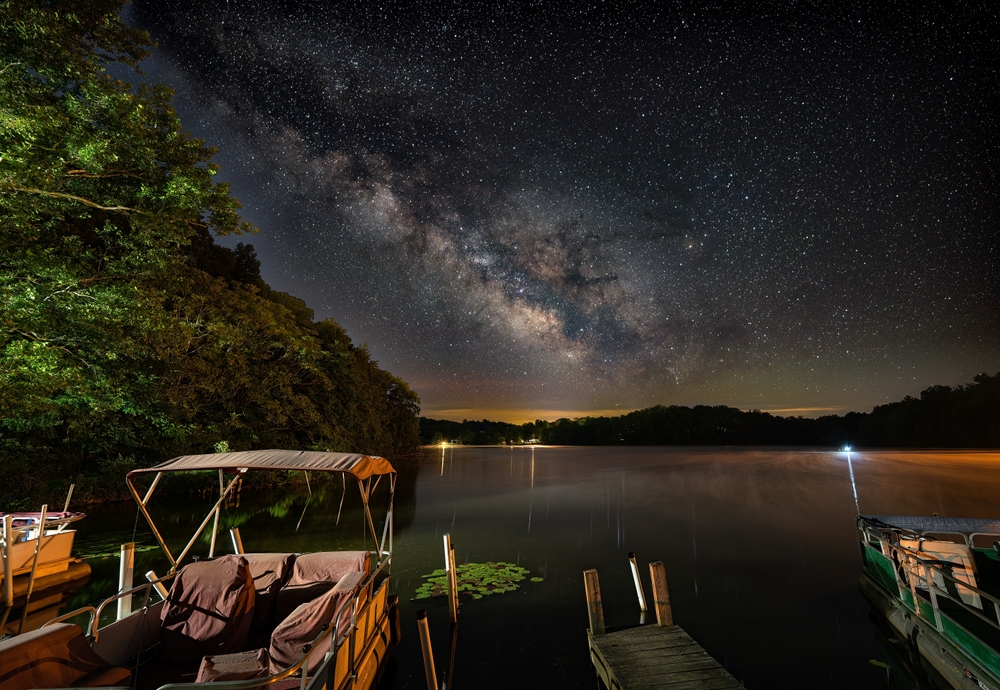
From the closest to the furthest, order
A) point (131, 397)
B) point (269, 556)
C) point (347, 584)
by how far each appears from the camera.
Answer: point (347, 584)
point (269, 556)
point (131, 397)

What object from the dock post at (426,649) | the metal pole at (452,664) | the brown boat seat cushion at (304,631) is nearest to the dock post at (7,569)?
the brown boat seat cushion at (304,631)

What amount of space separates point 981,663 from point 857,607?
6.76 meters

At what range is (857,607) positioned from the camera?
1255cm

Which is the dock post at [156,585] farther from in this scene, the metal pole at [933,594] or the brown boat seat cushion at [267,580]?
the metal pole at [933,594]

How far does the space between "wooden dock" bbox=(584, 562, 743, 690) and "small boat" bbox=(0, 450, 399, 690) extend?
376 centimetres

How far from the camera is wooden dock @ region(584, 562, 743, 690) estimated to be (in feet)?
22.8

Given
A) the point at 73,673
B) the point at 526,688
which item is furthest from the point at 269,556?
the point at 526,688

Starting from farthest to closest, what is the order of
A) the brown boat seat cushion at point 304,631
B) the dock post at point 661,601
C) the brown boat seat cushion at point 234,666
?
the dock post at point 661,601
the brown boat seat cushion at point 304,631
the brown boat seat cushion at point 234,666

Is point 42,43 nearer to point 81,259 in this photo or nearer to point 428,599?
point 81,259

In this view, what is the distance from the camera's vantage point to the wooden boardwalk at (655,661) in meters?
6.93

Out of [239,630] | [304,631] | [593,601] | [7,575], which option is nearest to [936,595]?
[593,601]

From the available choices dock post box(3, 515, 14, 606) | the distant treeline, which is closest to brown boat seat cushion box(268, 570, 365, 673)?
dock post box(3, 515, 14, 606)

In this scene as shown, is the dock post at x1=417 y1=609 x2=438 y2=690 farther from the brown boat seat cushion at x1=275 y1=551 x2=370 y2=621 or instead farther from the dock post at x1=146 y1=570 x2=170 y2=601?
the dock post at x1=146 y1=570 x2=170 y2=601

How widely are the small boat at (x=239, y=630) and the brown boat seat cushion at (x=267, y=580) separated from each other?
15mm
